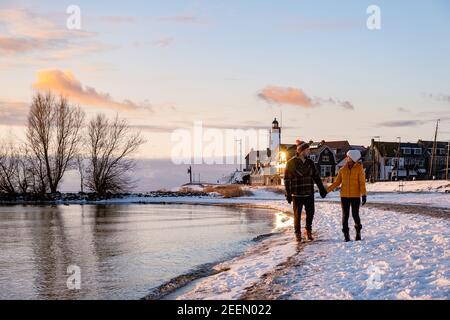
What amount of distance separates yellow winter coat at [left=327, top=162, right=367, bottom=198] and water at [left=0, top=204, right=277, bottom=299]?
12.7 feet

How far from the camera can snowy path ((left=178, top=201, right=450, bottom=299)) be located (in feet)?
23.3

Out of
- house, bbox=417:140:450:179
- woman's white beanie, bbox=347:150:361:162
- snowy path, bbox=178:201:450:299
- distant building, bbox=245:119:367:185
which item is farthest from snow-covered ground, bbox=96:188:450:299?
house, bbox=417:140:450:179

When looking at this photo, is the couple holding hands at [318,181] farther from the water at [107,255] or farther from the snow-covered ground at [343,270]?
the water at [107,255]

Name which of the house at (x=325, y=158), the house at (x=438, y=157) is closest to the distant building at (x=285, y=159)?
the house at (x=325, y=158)

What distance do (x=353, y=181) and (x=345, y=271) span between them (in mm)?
3628

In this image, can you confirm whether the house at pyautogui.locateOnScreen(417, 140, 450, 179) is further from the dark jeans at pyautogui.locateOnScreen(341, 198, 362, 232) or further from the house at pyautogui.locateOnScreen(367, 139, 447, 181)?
the dark jeans at pyautogui.locateOnScreen(341, 198, 362, 232)

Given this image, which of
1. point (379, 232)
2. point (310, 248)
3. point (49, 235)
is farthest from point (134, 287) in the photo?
point (49, 235)

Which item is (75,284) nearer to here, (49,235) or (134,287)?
(134,287)

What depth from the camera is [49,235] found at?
1955 centimetres

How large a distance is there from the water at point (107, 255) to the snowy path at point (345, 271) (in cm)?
156

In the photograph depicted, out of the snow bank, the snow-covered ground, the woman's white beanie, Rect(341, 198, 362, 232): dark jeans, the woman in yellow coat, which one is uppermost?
the woman's white beanie

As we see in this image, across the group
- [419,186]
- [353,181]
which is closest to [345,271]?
[353,181]

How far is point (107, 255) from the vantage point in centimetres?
1385

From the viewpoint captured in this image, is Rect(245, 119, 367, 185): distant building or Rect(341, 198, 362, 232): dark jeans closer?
Rect(341, 198, 362, 232): dark jeans
